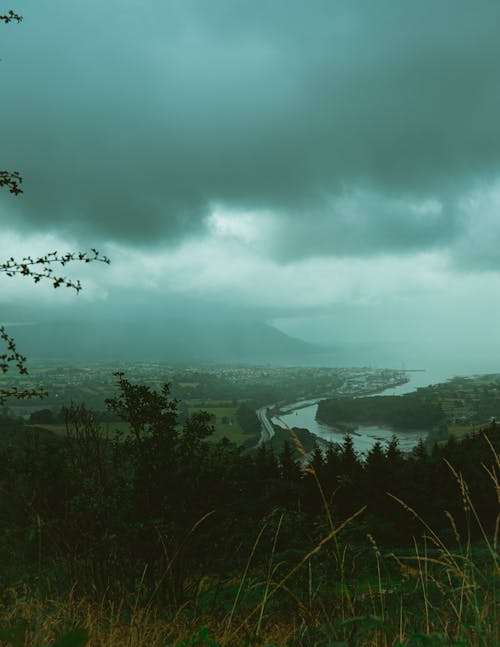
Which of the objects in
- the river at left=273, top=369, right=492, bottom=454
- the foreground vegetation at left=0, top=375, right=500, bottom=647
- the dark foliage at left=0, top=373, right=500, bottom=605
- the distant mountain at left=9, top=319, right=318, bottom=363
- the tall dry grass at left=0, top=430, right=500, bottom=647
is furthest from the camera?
the distant mountain at left=9, top=319, right=318, bottom=363

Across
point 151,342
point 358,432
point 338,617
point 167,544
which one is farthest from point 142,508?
point 151,342

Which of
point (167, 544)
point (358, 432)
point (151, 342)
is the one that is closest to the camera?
point (167, 544)

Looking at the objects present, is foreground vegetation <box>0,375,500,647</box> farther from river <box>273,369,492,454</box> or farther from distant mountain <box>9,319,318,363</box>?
distant mountain <box>9,319,318,363</box>

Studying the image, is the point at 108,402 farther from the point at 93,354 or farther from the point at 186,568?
the point at 93,354

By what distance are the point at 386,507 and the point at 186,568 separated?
60.5ft

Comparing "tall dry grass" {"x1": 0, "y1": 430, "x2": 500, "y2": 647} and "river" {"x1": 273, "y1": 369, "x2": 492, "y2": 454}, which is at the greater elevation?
"tall dry grass" {"x1": 0, "y1": 430, "x2": 500, "y2": 647}

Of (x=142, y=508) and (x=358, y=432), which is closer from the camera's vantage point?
(x=142, y=508)

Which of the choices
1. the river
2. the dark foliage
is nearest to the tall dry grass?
the dark foliage

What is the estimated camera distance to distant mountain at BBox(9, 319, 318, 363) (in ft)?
323

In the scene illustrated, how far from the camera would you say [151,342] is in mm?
122125

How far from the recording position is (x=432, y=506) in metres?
19.0

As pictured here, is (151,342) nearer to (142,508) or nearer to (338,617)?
(142,508)

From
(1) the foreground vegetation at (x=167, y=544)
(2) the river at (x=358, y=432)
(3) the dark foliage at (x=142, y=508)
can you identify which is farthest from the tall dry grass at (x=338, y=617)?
(2) the river at (x=358, y=432)

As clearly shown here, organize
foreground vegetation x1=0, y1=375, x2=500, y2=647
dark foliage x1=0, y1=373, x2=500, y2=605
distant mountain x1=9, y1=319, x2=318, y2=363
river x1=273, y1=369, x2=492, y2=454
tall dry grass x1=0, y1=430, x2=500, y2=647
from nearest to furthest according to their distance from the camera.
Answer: tall dry grass x1=0, y1=430, x2=500, y2=647
foreground vegetation x1=0, y1=375, x2=500, y2=647
dark foliage x1=0, y1=373, x2=500, y2=605
river x1=273, y1=369, x2=492, y2=454
distant mountain x1=9, y1=319, x2=318, y2=363
